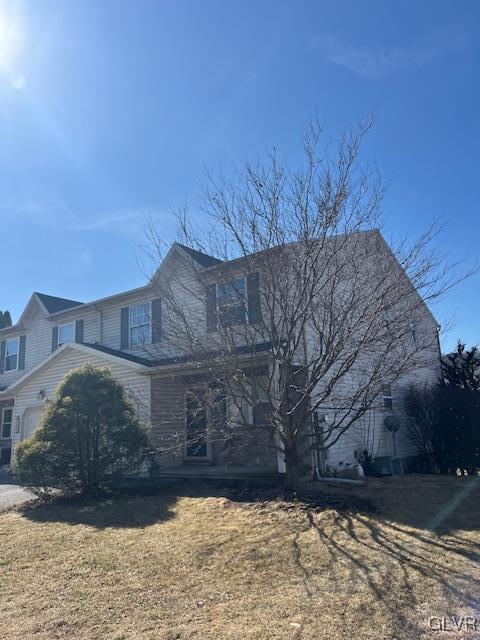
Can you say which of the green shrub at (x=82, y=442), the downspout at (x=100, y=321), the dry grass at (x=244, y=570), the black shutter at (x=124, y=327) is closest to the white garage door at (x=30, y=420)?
the downspout at (x=100, y=321)

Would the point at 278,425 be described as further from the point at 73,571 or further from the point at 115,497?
the point at 73,571

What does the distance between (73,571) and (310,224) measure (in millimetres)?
6582

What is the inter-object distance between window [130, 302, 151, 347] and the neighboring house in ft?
0.11

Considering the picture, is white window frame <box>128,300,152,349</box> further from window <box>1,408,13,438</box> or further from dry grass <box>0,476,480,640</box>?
window <box>1,408,13,438</box>

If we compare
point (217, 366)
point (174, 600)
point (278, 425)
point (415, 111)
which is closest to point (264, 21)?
point (415, 111)

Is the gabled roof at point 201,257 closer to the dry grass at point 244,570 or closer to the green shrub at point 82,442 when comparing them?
the green shrub at point 82,442

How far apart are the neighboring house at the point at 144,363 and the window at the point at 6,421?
0.04m

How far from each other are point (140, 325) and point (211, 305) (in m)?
7.08

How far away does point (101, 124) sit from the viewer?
10.4m

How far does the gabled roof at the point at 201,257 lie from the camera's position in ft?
32.2

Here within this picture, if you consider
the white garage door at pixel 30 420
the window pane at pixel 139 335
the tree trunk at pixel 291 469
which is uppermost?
the window pane at pixel 139 335

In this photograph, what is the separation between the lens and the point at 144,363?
1441cm

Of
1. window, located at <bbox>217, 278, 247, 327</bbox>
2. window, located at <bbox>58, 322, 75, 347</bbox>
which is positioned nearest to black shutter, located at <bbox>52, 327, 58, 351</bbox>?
window, located at <bbox>58, 322, 75, 347</bbox>

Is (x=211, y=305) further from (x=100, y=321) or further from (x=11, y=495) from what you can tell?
(x=100, y=321)
